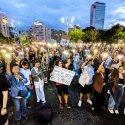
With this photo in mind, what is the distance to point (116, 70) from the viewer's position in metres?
6.48

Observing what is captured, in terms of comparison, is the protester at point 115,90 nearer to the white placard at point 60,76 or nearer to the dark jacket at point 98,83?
the dark jacket at point 98,83

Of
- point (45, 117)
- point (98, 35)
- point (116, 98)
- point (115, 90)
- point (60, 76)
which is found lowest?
point (45, 117)

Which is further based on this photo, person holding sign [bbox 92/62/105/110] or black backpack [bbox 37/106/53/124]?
person holding sign [bbox 92/62/105/110]

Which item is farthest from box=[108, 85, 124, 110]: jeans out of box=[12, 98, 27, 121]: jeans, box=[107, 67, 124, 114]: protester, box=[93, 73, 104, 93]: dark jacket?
box=[12, 98, 27, 121]: jeans

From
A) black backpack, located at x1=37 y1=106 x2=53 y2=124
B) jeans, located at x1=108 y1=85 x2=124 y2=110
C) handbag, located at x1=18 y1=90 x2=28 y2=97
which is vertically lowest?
black backpack, located at x1=37 y1=106 x2=53 y2=124

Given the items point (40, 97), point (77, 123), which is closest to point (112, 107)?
point (77, 123)

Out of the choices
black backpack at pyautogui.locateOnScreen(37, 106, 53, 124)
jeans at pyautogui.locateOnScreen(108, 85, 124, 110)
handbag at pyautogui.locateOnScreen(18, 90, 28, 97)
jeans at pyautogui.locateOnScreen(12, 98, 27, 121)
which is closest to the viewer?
handbag at pyautogui.locateOnScreen(18, 90, 28, 97)

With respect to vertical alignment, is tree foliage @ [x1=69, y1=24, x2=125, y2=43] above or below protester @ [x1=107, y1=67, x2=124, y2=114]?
above

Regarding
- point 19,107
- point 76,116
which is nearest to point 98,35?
point 76,116

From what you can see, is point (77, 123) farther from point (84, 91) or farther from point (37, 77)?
point (37, 77)

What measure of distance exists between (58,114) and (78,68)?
4.53 m

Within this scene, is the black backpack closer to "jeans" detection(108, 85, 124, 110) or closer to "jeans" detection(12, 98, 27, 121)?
"jeans" detection(12, 98, 27, 121)

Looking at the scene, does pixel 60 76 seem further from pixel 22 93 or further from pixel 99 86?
pixel 22 93

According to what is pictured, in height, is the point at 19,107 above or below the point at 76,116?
above
